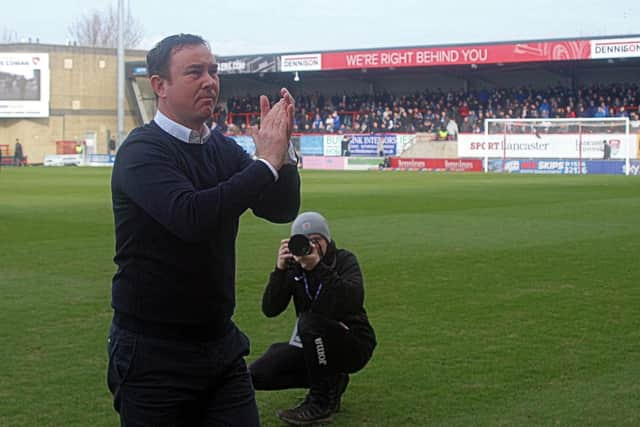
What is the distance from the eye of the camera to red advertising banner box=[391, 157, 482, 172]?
1932 inches

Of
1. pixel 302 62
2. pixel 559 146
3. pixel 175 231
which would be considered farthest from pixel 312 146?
pixel 175 231

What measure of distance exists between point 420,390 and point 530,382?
0.78 meters

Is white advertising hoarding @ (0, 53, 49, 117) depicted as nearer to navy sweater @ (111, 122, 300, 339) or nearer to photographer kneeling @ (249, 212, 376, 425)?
photographer kneeling @ (249, 212, 376, 425)

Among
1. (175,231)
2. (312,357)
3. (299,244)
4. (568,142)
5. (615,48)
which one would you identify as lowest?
(312,357)

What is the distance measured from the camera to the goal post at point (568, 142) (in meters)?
44.9

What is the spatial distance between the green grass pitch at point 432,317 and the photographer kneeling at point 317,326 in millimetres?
237

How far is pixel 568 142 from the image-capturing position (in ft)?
150

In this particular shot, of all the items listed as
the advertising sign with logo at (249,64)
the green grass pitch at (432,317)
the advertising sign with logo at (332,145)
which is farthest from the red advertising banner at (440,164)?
the green grass pitch at (432,317)

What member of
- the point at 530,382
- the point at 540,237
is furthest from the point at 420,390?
the point at 540,237

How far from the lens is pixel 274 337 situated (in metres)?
8.73

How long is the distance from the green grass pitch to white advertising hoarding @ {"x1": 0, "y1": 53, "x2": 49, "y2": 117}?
49395mm

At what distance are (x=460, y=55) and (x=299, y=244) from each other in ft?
166

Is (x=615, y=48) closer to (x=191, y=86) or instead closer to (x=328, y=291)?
(x=328, y=291)

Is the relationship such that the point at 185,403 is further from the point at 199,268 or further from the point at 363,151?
the point at 363,151
